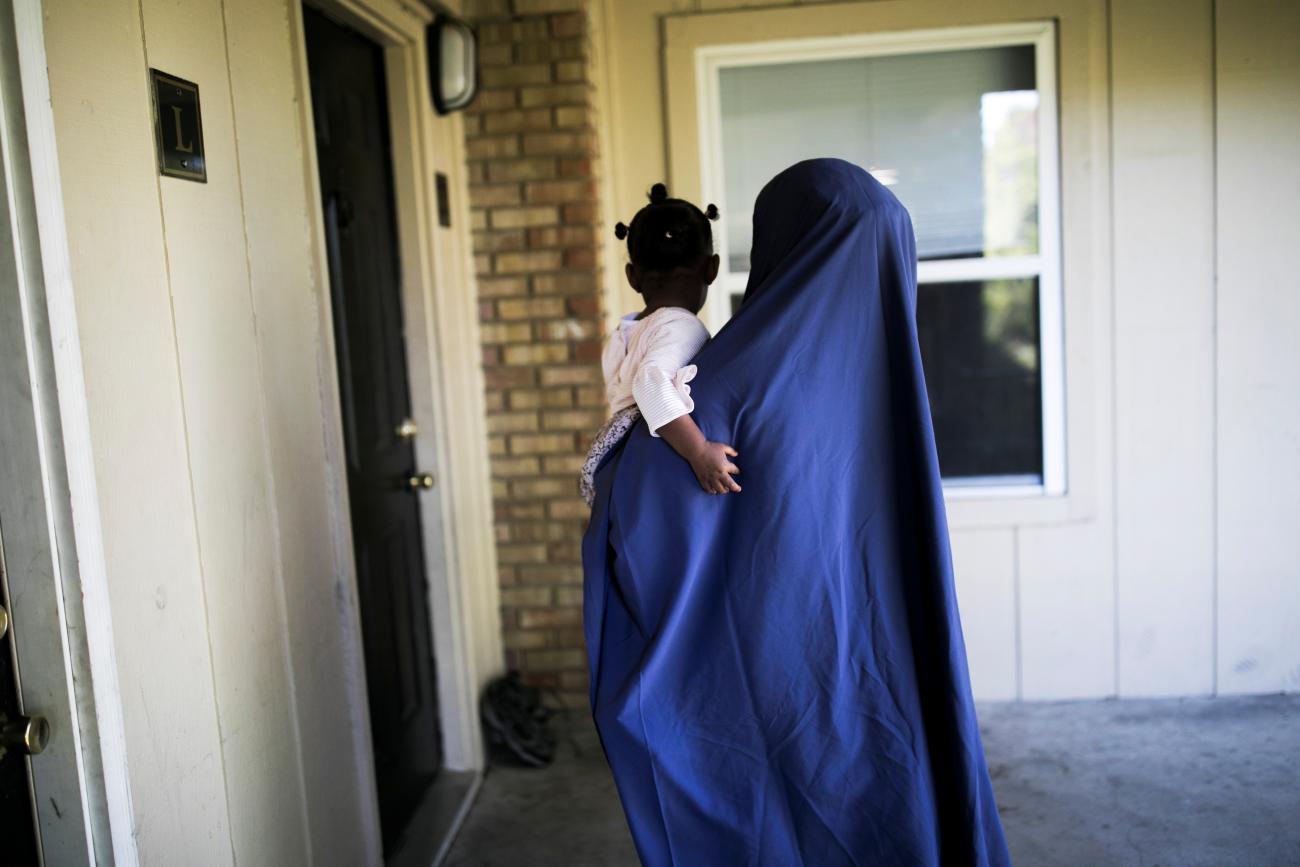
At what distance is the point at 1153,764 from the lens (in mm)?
3291

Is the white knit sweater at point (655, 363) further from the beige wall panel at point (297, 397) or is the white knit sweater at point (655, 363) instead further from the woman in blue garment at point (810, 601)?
the beige wall panel at point (297, 397)

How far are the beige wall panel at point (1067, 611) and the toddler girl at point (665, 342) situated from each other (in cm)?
219

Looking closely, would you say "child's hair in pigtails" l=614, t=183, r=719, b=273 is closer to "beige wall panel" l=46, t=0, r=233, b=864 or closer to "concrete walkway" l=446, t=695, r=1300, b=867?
"beige wall panel" l=46, t=0, r=233, b=864

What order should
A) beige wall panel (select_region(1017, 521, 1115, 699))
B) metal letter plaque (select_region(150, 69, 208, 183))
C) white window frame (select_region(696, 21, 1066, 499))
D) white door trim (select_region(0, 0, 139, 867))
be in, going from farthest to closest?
beige wall panel (select_region(1017, 521, 1115, 699))
white window frame (select_region(696, 21, 1066, 499))
metal letter plaque (select_region(150, 69, 208, 183))
white door trim (select_region(0, 0, 139, 867))

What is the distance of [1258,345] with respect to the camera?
362 cm

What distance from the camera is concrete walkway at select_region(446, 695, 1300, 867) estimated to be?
2830 mm

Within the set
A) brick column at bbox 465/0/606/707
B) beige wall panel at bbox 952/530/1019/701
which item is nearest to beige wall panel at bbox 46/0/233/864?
brick column at bbox 465/0/606/707

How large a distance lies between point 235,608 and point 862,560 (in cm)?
113

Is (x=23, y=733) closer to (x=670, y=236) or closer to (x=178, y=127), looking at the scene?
(x=178, y=127)

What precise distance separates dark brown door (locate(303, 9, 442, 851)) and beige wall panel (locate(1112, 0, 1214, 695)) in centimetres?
239

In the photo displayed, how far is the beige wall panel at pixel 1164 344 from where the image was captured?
353cm

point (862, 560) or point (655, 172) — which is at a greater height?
point (655, 172)

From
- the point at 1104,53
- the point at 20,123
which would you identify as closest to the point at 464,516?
the point at 20,123

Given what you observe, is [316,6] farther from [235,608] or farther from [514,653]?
[514,653]
